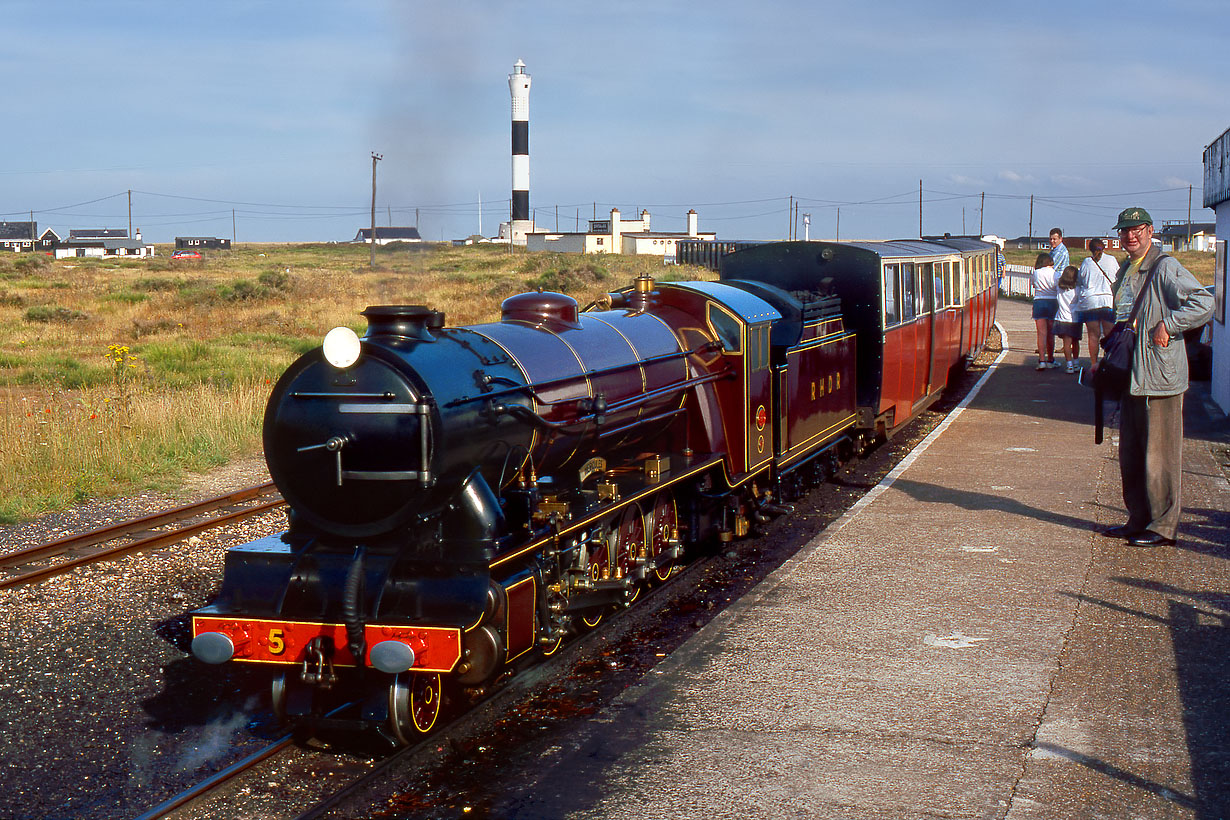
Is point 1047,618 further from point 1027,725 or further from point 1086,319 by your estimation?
point 1086,319

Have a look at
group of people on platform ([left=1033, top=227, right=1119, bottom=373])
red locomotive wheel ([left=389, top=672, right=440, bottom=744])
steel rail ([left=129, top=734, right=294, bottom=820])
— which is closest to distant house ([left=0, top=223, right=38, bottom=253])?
group of people on platform ([left=1033, top=227, right=1119, bottom=373])

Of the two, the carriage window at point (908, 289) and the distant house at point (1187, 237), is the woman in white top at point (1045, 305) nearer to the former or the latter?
the carriage window at point (908, 289)

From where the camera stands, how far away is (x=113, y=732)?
18.5 ft

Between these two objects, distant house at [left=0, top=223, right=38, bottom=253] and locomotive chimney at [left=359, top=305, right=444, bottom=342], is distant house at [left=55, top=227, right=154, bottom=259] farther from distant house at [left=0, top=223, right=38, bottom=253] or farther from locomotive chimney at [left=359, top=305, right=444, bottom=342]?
locomotive chimney at [left=359, top=305, right=444, bottom=342]

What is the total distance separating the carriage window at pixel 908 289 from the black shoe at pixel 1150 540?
5315 millimetres

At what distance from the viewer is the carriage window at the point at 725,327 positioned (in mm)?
8898

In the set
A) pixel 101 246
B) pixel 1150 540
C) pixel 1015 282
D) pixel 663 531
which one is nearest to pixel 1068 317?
pixel 1150 540

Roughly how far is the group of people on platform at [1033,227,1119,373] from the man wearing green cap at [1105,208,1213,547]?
7590mm

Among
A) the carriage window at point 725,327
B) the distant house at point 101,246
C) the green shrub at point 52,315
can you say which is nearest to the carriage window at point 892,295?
the carriage window at point 725,327

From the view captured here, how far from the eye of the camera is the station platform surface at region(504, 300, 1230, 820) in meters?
4.46

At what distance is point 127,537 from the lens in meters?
9.13

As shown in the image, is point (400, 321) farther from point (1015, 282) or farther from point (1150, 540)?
point (1015, 282)

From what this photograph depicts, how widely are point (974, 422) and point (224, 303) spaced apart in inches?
1145

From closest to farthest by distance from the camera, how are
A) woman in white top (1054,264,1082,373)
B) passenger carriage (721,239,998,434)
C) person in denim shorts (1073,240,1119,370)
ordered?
passenger carriage (721,239,998,434), person in denim shorts (1073,240,1119,370), woman in white top (1054,264,1082,373)
